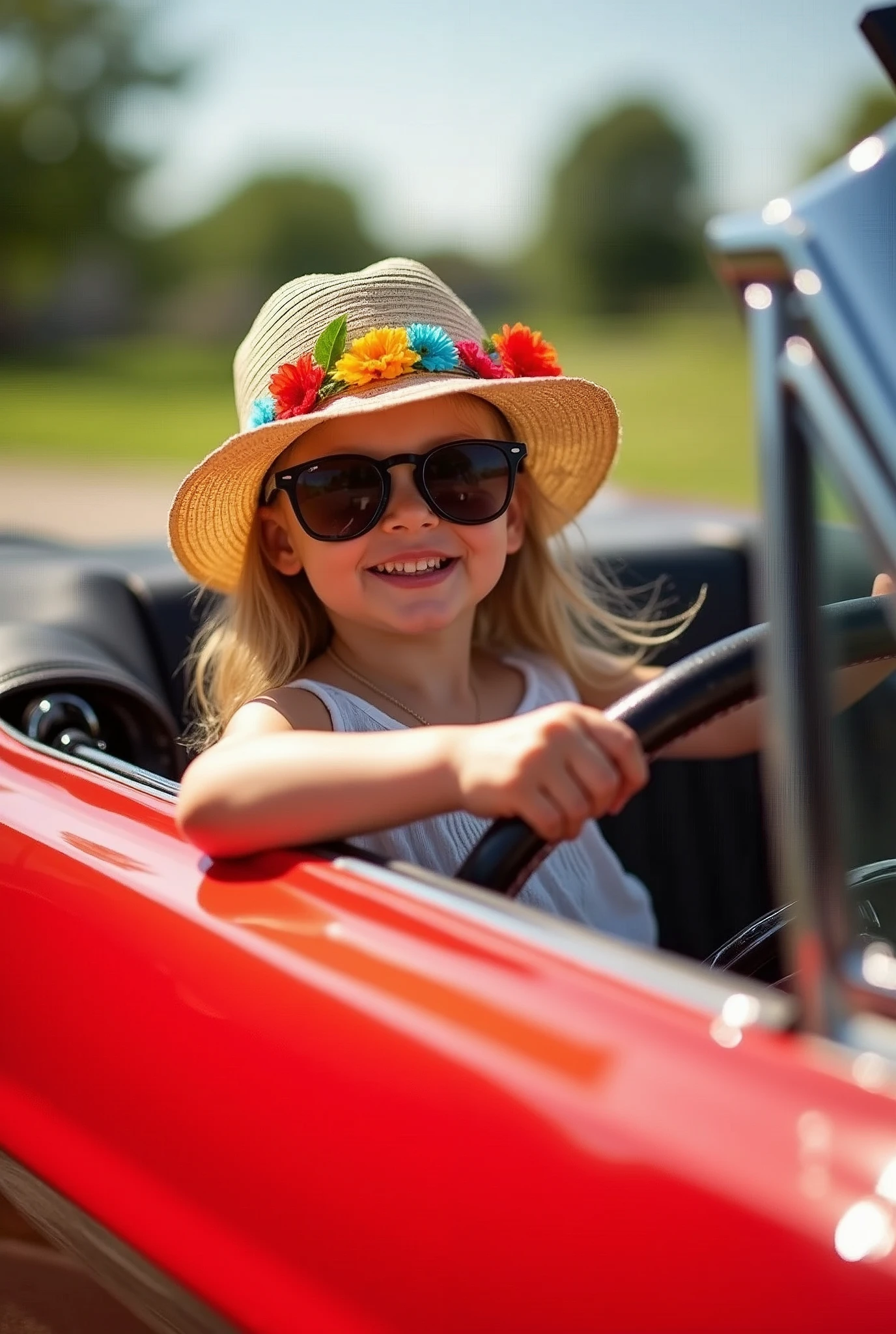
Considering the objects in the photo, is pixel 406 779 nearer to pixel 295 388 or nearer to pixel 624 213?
pixel 295 388

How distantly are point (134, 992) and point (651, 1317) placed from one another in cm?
58

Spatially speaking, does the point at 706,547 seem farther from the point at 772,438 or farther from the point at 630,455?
the point at 630,455

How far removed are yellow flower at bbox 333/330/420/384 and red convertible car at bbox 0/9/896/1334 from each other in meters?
0.54

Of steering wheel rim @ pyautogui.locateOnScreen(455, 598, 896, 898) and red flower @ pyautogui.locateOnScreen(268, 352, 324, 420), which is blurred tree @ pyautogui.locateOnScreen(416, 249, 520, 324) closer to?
red flower @ pyautogui.locateOnScreen(268, 352, 324, 420)

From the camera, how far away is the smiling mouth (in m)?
1.88

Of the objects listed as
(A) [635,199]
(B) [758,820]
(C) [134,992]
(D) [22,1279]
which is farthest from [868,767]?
(A) [635,199]

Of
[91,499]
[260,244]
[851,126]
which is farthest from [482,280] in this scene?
[91,499]

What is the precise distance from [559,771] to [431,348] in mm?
873

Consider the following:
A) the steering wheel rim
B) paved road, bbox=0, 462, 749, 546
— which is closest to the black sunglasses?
the steering wheel rim

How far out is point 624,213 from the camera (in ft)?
188

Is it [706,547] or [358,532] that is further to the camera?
[706,547]

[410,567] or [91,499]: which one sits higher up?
[91,499]

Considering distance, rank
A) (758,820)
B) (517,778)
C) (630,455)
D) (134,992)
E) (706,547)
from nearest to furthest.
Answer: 1. (517,778)
2. (134,992)
3. (758,820)
4. (706,547)
5. (630,455)

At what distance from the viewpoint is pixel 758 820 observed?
2.59 metres
